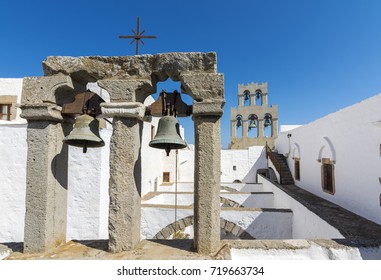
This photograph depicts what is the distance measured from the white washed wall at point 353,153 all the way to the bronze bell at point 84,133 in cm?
548

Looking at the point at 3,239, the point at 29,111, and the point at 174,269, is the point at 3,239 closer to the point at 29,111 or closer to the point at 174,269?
the point at 29,111

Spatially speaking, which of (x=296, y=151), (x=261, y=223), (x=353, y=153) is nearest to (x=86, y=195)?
(x=261, y=223)

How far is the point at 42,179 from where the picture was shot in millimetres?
2318

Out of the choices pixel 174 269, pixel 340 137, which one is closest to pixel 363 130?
pixel 340 137

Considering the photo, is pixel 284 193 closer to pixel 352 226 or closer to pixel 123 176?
pixel 352 226

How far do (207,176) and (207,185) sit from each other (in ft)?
0.31

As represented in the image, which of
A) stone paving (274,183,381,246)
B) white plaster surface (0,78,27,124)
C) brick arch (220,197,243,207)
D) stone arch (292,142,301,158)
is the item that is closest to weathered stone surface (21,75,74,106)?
stone paving (274,183,381,246)

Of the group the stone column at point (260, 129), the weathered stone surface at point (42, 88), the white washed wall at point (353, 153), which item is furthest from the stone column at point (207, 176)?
the stone column at point (260, 129)

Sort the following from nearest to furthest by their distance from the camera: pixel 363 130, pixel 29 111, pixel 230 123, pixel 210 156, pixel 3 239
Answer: pixel 210 156, pixel 29 111, pixel 363 130, pixel 3 239, pixel 230 123

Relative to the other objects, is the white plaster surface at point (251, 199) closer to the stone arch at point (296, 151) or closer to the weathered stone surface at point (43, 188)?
the stone arch at point (296, 151)

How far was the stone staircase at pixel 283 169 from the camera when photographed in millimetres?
11256

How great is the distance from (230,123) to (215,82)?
57.6ft

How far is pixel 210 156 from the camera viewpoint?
7.18 ft

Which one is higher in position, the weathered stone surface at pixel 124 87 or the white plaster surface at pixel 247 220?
the weathered stone surface at pixel 124 87
